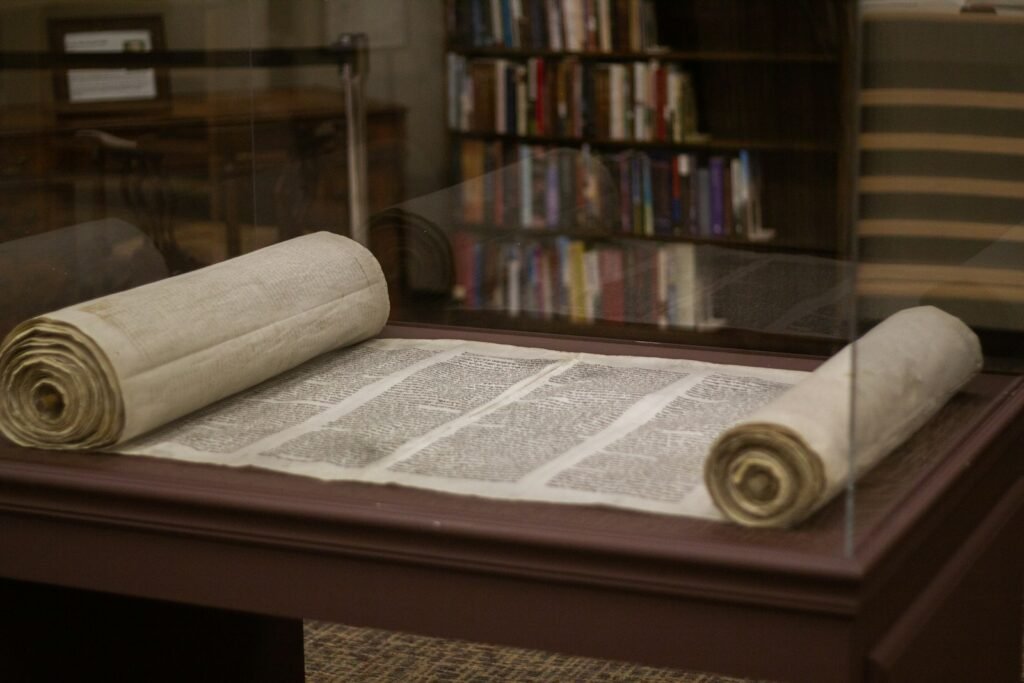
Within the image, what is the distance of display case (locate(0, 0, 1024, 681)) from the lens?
4.16 feet

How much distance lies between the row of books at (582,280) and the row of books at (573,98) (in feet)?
0.79

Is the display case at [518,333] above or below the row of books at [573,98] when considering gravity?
below

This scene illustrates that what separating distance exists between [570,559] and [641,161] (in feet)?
3.68

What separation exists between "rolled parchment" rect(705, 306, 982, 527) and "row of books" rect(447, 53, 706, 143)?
98 centimetres

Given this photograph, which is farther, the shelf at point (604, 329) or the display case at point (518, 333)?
the shelf at point (604, 329)

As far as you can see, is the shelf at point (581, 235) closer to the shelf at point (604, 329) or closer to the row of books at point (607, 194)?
the row of books at point (607, 194)

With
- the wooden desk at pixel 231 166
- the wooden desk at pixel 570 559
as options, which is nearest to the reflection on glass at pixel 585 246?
the wooden desk at pixel 231 166

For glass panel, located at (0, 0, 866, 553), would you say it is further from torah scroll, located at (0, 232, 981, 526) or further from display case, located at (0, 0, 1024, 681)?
torah scroll, located at (0, 232, 981, 526)

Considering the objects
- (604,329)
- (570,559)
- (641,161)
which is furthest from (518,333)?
(570,559)

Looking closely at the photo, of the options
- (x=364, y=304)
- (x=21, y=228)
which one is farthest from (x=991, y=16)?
(x=21, y=228)

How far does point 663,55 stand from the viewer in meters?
2.39

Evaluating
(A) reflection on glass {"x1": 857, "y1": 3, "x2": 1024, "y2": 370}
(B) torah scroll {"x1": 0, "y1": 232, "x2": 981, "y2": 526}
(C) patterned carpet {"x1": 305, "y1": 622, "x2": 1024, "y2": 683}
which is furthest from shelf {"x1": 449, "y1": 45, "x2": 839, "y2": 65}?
(C) patterned carpet {"x1": 305, "y1": 622, "x2": 1024, "y2": 683}

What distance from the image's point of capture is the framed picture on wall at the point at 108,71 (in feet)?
7.61

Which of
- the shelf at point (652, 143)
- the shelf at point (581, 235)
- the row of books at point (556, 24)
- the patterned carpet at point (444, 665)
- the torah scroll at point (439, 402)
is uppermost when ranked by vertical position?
the row of books at point (556, 24)
